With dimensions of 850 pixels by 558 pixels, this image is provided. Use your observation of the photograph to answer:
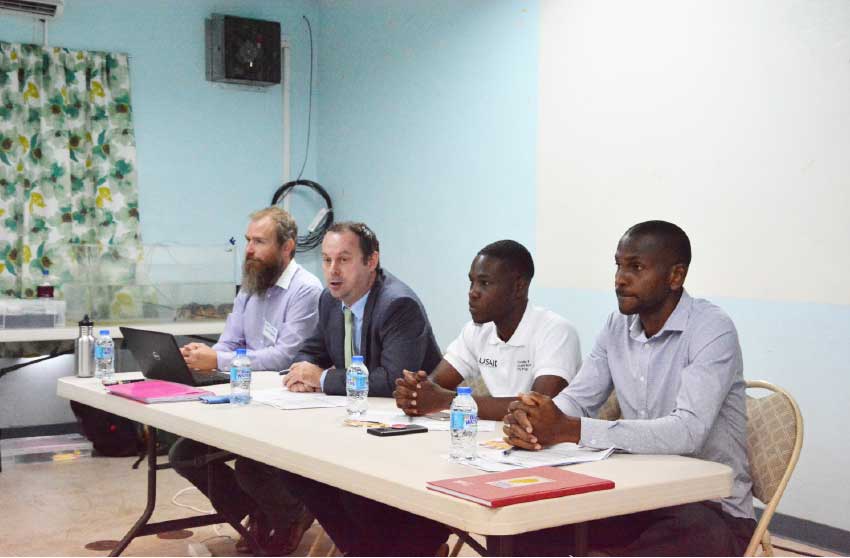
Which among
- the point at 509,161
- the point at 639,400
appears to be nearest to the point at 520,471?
the point at 639,400

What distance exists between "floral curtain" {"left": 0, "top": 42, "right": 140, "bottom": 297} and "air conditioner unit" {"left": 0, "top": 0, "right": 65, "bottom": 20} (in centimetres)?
21

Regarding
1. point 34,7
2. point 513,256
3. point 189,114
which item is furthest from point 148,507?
point 189,114

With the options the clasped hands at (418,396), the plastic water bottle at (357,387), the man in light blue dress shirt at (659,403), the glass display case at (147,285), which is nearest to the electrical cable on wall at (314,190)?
the glass display case at (147,285)

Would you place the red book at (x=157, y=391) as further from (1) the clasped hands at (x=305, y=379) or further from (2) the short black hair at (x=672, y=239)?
(2) the short black hair at (x=672, y=239)

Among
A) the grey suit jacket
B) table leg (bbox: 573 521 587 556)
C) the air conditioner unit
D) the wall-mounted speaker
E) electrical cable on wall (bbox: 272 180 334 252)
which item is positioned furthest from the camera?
electrical cable on wall (bbox: 272 180 334 252)

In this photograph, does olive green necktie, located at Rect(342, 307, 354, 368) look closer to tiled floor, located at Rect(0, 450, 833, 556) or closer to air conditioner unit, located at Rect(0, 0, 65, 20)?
tiled floor, located at Rect(0, 450, 833, 556)

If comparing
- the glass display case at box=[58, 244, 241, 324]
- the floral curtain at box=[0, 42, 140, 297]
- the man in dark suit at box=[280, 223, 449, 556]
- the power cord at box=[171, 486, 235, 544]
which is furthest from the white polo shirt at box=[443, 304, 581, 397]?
the floral curtain at box=[0, 42, 140, 297]

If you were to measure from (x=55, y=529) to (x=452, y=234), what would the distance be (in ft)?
9.09

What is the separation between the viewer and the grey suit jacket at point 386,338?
331cm

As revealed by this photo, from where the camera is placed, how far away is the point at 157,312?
6.21 meters

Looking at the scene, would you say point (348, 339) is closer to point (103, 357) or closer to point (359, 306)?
point (359, 306)

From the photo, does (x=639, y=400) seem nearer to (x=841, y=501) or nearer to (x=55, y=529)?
(x=841, y=501)

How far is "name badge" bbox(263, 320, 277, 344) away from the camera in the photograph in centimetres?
414

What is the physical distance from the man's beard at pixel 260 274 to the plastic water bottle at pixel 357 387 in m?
1.37
